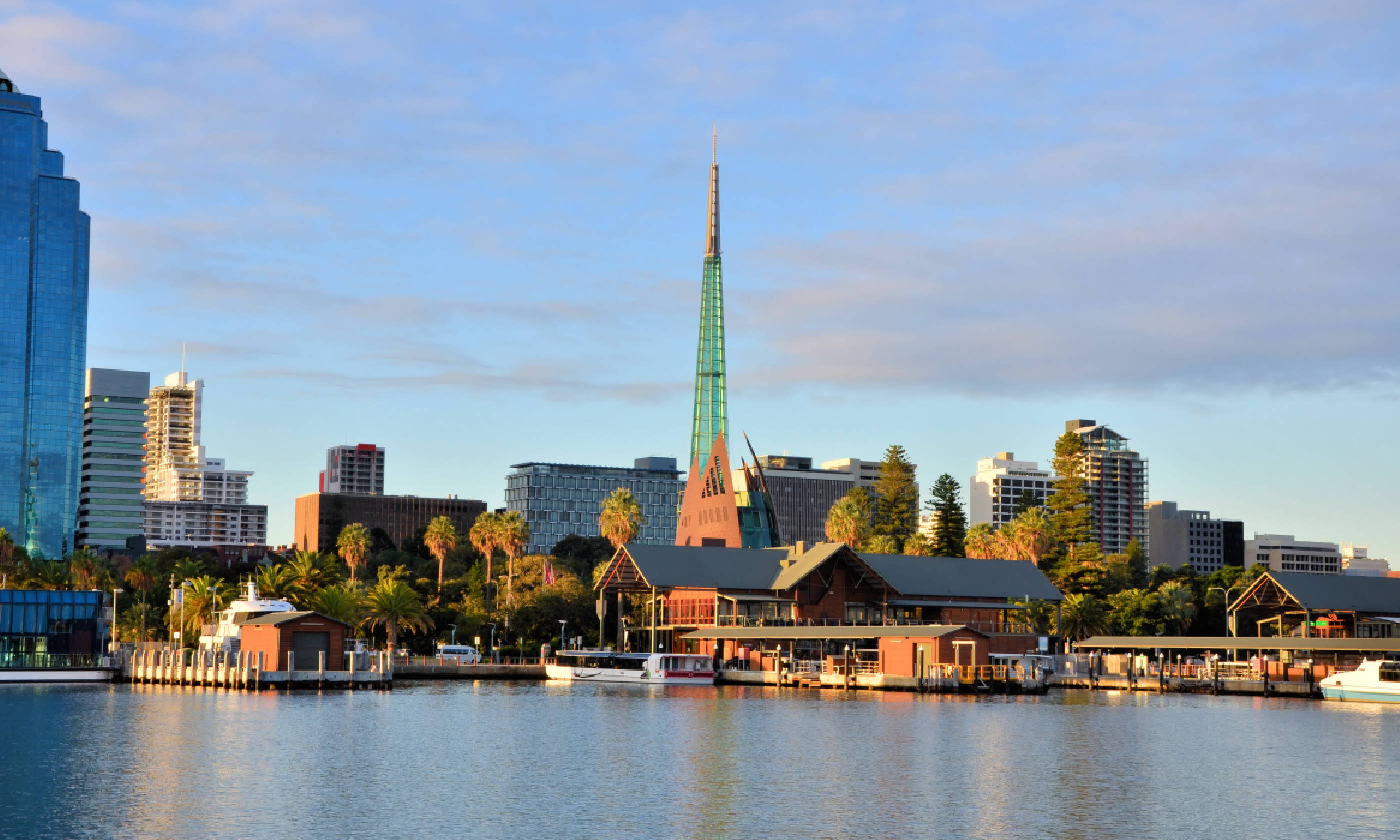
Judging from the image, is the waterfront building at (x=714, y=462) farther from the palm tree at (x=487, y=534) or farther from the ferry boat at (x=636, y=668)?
the ferry boat at (x=636, y=668)

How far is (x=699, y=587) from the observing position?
13412 centimetres

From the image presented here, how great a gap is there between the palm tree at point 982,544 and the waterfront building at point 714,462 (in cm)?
2350

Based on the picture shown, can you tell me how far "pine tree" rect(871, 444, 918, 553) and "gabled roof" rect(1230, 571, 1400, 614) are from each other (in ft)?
230

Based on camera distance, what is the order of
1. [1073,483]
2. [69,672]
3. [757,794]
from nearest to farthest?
1. [757,794]
2. [69,672]
3. [1073,483]

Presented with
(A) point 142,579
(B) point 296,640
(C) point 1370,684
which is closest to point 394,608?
(B) point 296,640

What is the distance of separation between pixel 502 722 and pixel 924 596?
211 ft

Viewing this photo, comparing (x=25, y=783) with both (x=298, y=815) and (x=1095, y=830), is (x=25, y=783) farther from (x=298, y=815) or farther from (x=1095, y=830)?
(x=1095, y=830)

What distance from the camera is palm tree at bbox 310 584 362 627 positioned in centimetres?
Answer: 12181

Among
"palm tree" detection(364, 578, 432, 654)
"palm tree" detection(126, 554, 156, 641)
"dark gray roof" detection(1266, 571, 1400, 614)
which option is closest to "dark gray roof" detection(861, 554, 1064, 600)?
"dark gray roof" detection(1266, 571, 1400, 614)

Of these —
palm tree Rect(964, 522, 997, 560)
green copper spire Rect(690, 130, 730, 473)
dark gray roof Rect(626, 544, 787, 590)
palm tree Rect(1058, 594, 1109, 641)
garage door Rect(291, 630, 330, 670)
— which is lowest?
garage door Rect(291, 630, 330, 670)

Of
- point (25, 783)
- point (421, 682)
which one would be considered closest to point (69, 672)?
point (421, 682)

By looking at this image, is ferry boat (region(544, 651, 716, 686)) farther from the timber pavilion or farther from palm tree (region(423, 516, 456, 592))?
palm tree (region(423, 516, 456, 592))

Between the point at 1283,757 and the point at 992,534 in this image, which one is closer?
the point at 1283,757

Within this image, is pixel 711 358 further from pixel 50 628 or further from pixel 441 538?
pixel 50 628
